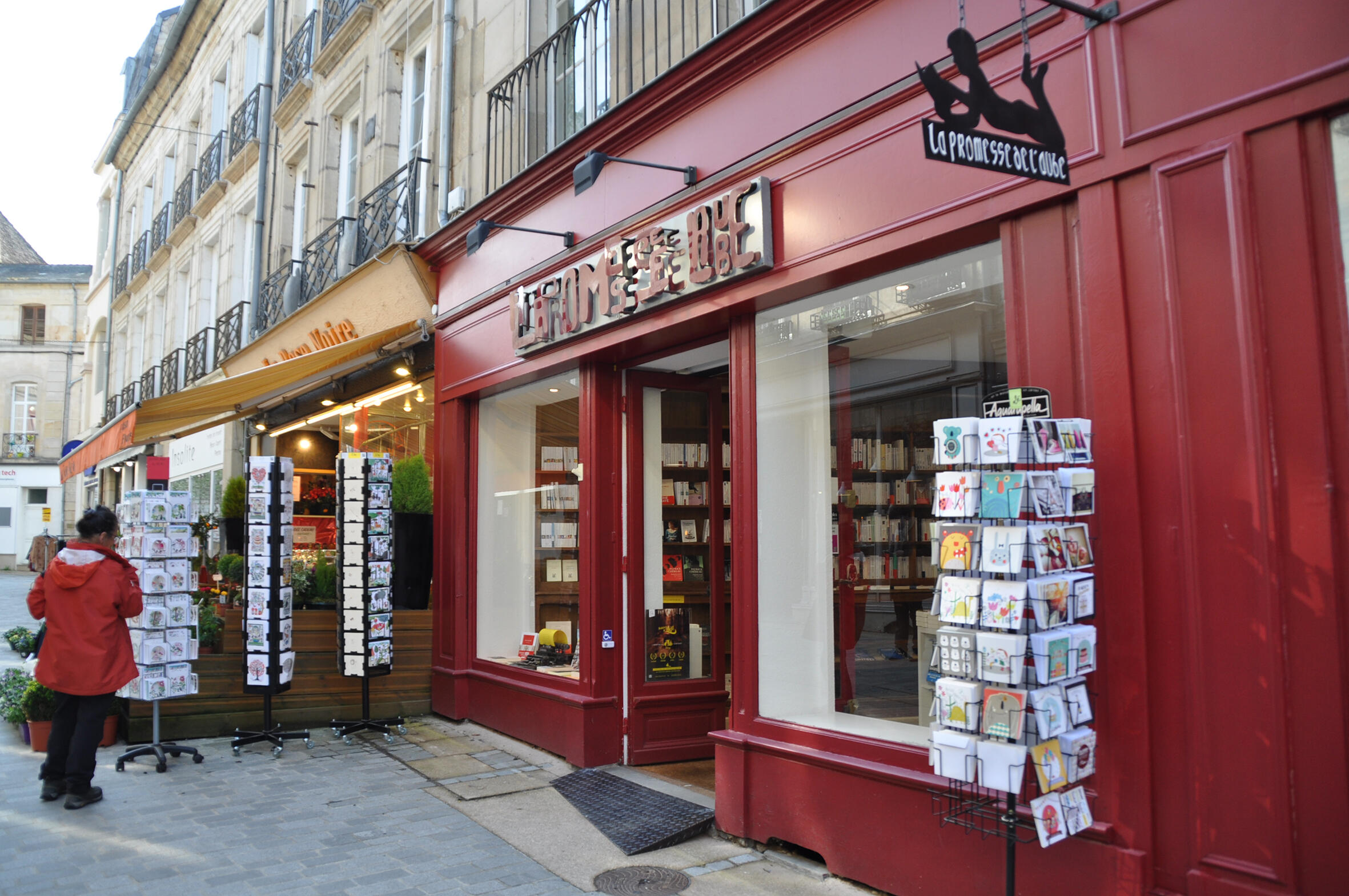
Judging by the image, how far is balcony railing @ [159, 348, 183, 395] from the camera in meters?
Answer: 18.9

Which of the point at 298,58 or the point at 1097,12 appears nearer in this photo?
the point at 1097,12

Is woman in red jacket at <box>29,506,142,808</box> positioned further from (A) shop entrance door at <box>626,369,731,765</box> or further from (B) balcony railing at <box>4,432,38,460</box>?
(B) balcony railing at <box>4,432,38,460</box>

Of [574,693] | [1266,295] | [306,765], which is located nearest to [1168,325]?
[1266,295]

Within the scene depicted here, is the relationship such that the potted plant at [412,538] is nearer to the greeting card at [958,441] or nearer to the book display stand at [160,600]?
the book display stand at [160,600]

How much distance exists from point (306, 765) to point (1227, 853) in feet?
19.8

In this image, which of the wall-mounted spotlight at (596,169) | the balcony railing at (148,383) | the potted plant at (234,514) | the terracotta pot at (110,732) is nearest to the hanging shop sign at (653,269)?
the wall-mounted spotlight at (596,169)

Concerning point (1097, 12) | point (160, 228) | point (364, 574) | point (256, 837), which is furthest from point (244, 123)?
point (1097, 12)

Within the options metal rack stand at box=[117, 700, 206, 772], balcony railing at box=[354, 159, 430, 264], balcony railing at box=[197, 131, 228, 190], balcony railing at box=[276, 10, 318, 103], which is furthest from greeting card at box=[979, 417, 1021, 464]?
balcony railing at box=[197, 131, 228, 190]

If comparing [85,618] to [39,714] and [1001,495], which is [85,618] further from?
[1001,495]

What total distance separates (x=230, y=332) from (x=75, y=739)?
11.4m

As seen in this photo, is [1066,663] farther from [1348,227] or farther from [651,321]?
[651,321]

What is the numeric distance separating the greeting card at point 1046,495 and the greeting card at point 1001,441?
9 centimetres

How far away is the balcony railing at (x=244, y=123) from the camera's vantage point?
16.0 meters

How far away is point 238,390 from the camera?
1016 cm
